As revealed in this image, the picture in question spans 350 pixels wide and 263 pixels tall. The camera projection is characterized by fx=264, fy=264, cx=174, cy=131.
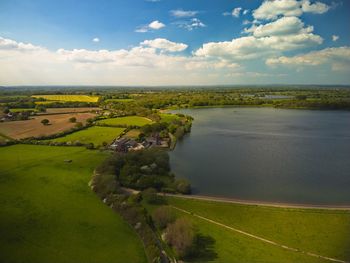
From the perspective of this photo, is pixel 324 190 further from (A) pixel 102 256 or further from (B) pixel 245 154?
(A) pixel 102 256

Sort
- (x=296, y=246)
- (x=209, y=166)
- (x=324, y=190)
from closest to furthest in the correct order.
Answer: (x=296, y=246) < (x=324, y=190) < (x=209, y=166)

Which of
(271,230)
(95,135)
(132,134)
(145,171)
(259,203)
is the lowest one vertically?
(271,230)

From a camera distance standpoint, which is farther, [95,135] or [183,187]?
[95,135]

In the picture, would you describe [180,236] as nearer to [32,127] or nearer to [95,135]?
[95,135]

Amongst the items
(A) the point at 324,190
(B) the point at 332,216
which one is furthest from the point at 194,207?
(A) the point at 324,190

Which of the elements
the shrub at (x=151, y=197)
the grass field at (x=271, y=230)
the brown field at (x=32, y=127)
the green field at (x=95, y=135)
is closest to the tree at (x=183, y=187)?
the grass field at (x=271, y=230)

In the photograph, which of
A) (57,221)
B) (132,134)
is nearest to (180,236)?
(57,221)
